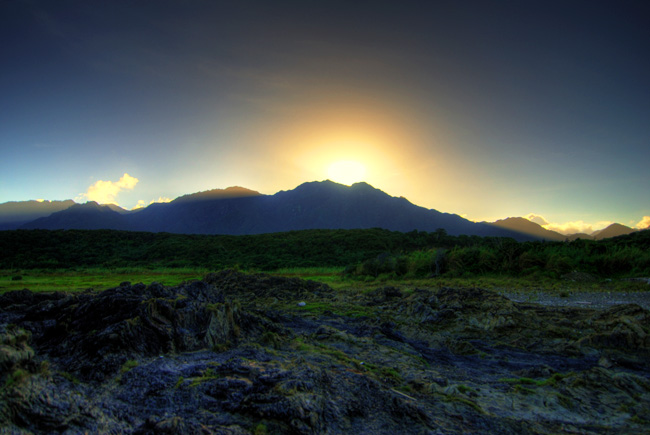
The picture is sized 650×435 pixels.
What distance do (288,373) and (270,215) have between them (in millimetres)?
163287

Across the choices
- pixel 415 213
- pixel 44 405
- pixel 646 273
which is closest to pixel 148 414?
pixel 44 405

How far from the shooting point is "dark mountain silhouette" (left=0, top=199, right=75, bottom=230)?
570 feet

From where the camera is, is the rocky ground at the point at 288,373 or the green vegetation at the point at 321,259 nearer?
the rocky ground at the point at 288,373

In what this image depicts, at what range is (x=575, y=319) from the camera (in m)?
11.6

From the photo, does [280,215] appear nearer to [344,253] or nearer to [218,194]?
[218,194]

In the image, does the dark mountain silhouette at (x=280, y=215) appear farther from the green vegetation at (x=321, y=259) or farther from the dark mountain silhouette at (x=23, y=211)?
the green vegetation at (x=321, y=259)

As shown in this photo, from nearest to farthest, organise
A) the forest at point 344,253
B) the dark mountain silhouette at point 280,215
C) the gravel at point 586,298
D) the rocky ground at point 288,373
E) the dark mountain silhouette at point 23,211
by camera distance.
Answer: the rocky ground at point 288,373, the gravel at point 586,298, the forest at point 344,253, the dark mountain silhouette at point 280,215, the dark mountain silhouette at point 23,211

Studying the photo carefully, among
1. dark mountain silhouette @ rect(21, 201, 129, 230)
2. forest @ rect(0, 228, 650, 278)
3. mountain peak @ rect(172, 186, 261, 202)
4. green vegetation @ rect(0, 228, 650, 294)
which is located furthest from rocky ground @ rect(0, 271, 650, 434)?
mountain peak @ rect(172, 186, 261, 202)

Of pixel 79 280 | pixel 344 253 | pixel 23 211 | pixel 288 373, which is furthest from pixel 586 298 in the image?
pixel 23 211

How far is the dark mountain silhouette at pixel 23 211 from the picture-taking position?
174 metres

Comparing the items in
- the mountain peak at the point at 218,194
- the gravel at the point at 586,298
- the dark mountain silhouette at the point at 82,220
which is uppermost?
the mountain peak at the point at 218,194

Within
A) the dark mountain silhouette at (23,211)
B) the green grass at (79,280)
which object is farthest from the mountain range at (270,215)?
the green grass at (79,280)

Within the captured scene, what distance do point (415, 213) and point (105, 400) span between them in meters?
157

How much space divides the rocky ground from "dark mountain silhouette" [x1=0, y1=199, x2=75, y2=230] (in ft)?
715
